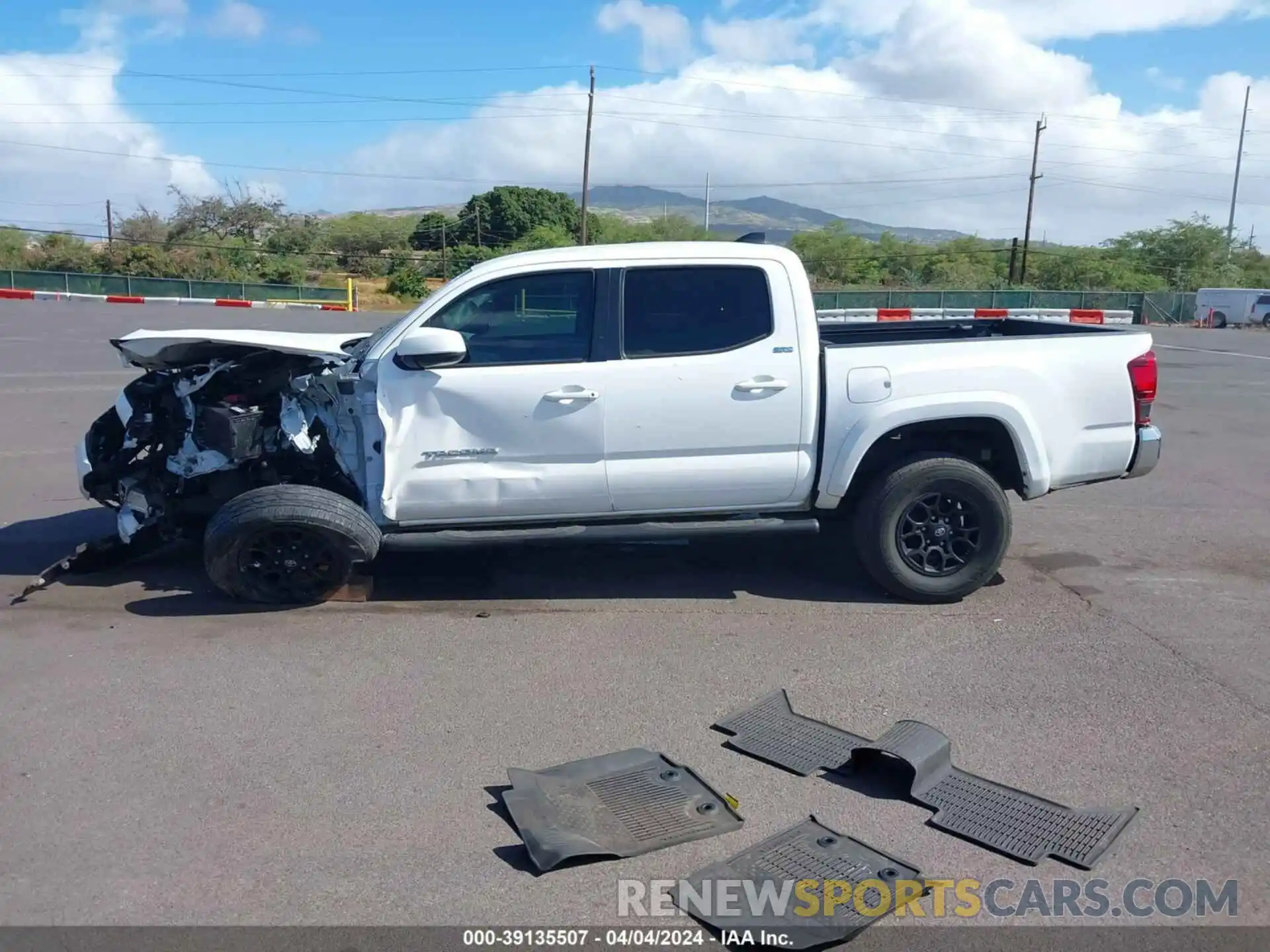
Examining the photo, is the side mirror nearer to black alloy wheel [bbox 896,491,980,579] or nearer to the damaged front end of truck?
the damaged front end of truck

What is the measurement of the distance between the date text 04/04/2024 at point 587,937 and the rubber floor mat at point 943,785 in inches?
44.8

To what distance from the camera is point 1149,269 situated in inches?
3123

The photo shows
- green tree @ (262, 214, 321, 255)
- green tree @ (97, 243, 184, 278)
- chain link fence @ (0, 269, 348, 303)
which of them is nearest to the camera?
chain link fence @ (0, 269, 348, 303)

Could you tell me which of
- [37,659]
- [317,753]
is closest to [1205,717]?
[317,753]

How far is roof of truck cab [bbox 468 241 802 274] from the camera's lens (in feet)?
20.8

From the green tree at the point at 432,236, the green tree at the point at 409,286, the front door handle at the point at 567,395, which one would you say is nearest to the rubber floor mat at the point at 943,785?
the front door handle at the point at 567,395

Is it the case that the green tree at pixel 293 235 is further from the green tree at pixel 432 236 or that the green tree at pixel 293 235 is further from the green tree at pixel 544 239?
the green tree at pixel 544 239

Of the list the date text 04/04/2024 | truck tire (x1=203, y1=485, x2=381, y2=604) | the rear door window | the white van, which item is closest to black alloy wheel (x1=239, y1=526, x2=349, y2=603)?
truck tire (x1=203, y1=485, x2=381, y2=604)

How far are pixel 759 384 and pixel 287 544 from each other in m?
2.74

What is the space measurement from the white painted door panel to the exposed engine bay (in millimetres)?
401

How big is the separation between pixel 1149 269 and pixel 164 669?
84.8 m

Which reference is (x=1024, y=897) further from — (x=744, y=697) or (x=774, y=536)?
(x=774, y=536)

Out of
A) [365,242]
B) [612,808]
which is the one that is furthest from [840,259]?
[612,808]

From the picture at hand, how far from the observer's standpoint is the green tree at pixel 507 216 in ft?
231
